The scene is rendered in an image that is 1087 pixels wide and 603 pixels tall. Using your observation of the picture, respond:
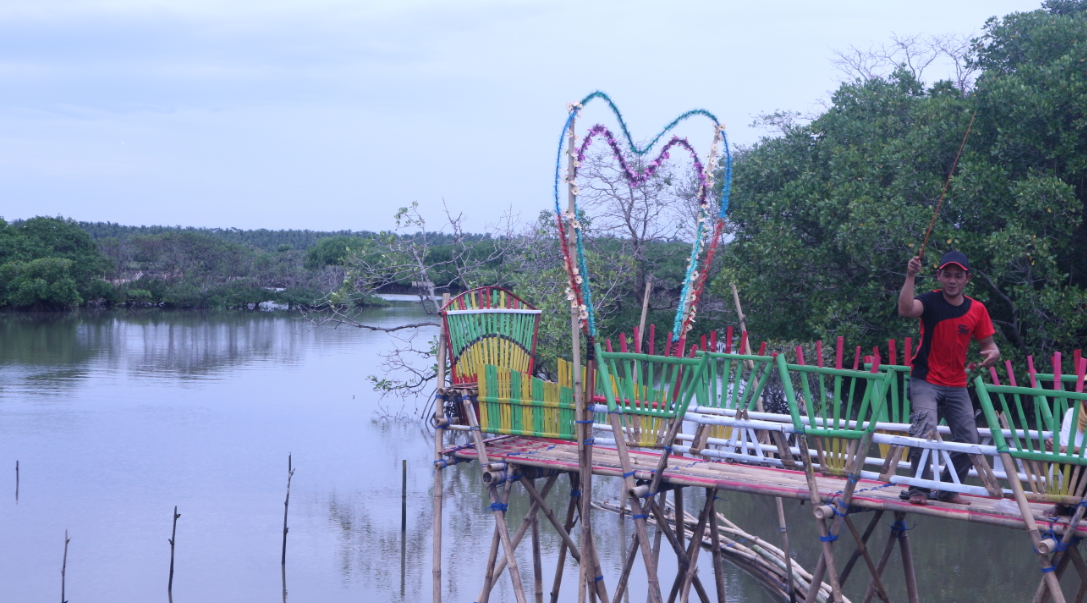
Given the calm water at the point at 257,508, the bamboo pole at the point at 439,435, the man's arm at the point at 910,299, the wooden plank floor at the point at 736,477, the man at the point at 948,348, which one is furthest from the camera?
the calm water at the point at 257,508

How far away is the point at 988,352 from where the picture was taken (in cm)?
495

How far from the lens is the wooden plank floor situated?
478cm

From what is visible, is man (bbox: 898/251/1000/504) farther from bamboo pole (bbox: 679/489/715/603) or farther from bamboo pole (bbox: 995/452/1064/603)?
bamboo pole (bbox: 679/489/715/603)

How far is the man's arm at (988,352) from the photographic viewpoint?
4.87 metres

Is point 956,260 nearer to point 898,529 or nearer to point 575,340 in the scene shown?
point 898,529

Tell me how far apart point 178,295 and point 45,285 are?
702 cm

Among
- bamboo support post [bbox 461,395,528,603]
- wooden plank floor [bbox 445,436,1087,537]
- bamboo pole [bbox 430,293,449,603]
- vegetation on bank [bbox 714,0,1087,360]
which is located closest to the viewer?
wooden plank floor [bbox 445,436,1087,537]

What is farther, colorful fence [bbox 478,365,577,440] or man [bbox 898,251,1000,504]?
colorful fence [bbox 478,365,577,440]

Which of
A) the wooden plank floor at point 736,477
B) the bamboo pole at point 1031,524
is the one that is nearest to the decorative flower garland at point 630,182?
the wooden plank floor at point 736,477

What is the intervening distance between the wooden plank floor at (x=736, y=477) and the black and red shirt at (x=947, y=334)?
2.09 feet

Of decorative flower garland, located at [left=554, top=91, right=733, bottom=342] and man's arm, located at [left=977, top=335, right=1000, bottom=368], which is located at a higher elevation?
decorative flower garland, located at [left=554, top=91, right=733, bottom=342]

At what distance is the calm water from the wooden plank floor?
3.73 ft

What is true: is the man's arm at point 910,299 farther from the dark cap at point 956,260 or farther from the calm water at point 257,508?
the calm water at point 257,508

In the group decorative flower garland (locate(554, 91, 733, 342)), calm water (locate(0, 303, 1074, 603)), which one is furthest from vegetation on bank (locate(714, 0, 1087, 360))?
decorative flower garland (locate(554, 91, 733, 342))
